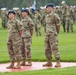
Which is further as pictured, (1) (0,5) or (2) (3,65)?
(1) (0,5)

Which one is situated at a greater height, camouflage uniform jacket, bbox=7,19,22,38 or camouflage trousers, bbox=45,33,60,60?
camouflage uniform jacket, bbox=7,19,22,38

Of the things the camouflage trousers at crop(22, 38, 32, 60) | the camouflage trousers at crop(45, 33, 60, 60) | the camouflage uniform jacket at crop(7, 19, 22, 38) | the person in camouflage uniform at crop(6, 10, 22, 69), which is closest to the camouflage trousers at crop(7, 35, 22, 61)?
the person in camouflage uniform at crop(6, 10, 22, 69)

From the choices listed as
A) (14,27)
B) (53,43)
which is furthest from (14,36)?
(53,43)

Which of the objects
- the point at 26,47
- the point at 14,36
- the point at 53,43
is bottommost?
the point at 26,47

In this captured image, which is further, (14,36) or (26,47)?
(26,47)

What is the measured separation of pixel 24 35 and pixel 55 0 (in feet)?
225

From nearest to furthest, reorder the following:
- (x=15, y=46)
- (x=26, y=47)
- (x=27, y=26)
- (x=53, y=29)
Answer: (x=15, y=46) → (x=53, y=29) → (x=26, y=47) → (x=27, y=26)

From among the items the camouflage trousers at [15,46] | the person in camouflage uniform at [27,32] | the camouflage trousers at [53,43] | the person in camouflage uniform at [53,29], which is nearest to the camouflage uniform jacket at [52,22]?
the person in camouflage uniform at [53,29]

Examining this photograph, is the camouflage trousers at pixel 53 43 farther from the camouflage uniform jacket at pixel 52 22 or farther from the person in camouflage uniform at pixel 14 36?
the person in camouflage uniform at pixel 14 36

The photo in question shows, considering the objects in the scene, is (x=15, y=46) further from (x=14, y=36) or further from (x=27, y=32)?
(x=27, y=32)

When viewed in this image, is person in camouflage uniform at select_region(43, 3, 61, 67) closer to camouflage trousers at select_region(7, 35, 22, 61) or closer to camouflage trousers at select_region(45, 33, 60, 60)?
camouflage trousers at select_region(45, 33, 60, 60)

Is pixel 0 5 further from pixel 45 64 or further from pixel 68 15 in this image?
pixel 45 64

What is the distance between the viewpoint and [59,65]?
52.4ft

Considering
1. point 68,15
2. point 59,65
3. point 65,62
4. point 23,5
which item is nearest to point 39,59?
point 65,62
